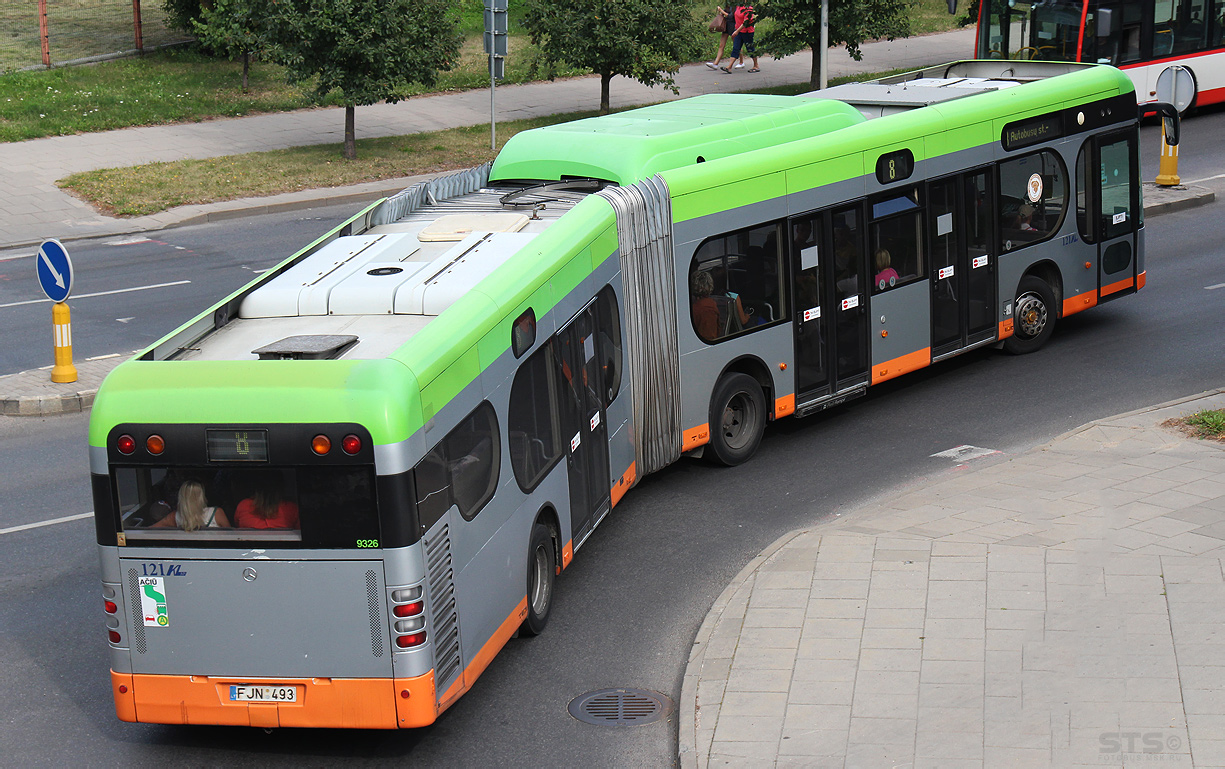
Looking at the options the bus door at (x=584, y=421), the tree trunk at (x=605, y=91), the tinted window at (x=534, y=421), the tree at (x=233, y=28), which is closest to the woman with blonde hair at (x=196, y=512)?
the tinted window at (x=534, y=421)

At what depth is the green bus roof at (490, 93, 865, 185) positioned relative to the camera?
1180cm

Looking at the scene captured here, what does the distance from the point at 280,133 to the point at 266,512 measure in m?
22.8

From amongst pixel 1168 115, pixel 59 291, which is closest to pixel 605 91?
pixel 1168 115

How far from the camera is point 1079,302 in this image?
49.9 feet

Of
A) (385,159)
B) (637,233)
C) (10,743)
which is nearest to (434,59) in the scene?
(385,159)

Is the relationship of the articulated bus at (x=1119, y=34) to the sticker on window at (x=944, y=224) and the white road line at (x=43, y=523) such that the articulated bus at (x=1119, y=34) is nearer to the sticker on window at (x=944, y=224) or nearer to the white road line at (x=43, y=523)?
the sticker on window at (x=944, y=224)

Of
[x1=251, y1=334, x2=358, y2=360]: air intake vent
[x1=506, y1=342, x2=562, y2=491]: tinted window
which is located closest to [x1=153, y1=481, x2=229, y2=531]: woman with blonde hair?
[x1=251, y1=334, x2=358, y2=360]: air intake vent

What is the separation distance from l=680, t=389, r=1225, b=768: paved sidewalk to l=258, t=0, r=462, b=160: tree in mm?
16487

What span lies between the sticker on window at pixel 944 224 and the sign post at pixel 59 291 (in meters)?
8.79

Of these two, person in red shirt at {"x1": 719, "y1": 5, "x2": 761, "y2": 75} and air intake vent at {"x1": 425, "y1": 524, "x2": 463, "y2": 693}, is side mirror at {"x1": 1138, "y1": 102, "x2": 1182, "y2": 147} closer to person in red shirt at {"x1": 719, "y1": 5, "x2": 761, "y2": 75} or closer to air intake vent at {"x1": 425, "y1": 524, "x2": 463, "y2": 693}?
air intake vent at {"x1": 425, "y1": 524, "x2": 463, "y2": 693}

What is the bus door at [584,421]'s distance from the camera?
959 cm

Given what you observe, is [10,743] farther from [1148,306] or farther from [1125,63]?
[1125,63]

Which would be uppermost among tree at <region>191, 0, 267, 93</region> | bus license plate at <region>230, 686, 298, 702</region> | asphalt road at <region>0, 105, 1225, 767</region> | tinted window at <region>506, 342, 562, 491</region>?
tree at <region>191, 0, 267, 93</region>

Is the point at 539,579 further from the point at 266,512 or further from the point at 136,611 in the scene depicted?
the point at 136,611
